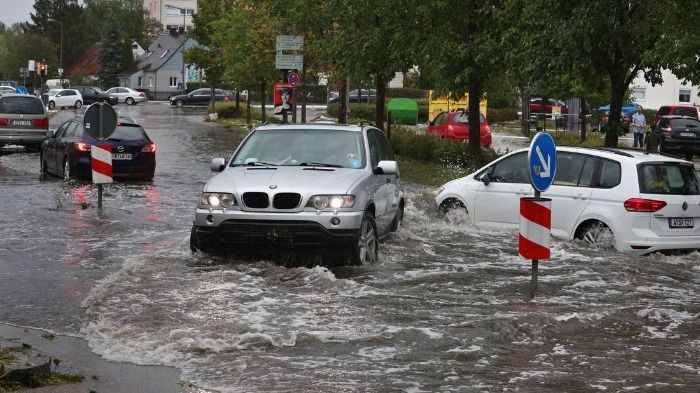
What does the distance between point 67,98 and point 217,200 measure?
67160 millimetres

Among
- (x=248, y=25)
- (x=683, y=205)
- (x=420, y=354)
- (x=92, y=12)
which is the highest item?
(x=92, y=12)

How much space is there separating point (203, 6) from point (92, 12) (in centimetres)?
9564

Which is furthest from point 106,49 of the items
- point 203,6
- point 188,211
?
point 188,211

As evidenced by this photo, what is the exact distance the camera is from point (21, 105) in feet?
100

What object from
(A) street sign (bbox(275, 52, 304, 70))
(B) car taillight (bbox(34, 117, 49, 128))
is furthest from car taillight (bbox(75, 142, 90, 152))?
(A) street sign (bbox(275, 52, 304, 70))

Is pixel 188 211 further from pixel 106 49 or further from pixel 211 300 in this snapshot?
pixel 106 49

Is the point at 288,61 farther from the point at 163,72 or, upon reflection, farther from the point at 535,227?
the point at 163,72

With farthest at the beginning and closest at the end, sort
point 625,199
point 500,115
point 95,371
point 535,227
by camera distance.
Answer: point 500,115 < point 625,199 < point 535,227 < point 95,371

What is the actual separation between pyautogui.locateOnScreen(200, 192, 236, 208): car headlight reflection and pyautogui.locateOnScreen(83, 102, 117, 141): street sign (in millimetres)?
5335

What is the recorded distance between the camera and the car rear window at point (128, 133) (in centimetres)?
2192

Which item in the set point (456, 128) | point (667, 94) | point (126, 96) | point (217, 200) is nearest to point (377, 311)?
point (217, 200)

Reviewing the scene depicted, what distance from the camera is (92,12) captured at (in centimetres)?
15600

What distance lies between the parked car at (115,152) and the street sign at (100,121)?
5128 millimetres

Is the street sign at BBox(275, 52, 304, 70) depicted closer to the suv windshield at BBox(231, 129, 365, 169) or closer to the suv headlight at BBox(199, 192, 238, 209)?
the suv windshield at BBox(231, 129, 365, 169)
